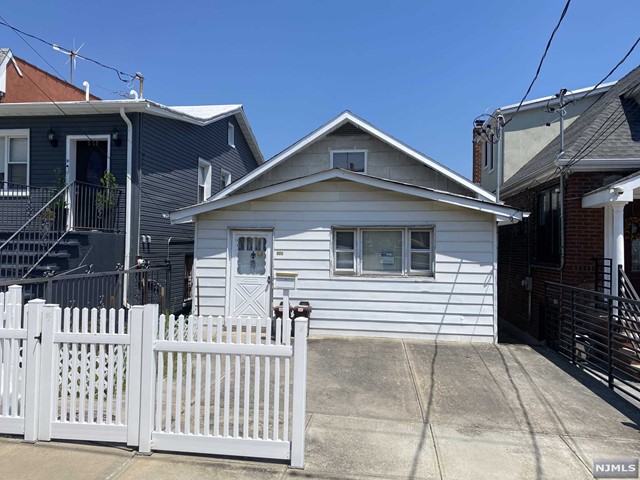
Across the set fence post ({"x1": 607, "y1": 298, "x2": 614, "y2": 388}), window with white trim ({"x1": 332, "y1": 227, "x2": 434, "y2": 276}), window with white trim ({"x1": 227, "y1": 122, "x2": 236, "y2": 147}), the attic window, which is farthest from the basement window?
window with white trim ({"x1": 227, "y1": 122, "x2": 236, "y2": 147})

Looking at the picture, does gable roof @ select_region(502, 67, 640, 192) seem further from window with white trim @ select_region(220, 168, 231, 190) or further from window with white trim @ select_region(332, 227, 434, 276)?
window with white trim @ select_region(220, 168, 231, 190)

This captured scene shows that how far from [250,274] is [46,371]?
558cm

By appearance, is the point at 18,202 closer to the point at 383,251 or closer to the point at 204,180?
the point at 204,180

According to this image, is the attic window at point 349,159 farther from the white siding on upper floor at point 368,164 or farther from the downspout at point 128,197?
the downspout at point 128,197

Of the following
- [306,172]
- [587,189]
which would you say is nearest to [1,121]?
[306,172]

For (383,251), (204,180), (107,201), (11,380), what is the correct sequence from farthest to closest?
(204,180)
(107,201)
(383,251)
(11,380)

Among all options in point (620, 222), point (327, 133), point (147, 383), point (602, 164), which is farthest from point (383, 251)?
point (147, 383)

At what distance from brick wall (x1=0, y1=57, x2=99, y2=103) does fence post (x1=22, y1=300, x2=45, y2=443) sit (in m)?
10.5

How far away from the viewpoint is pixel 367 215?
8742mm

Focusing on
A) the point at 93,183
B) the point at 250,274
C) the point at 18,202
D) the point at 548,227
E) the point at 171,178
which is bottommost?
the point at 250,274

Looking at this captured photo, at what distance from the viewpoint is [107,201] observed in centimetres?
966

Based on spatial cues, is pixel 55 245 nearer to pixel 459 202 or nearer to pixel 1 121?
pixel 1 121

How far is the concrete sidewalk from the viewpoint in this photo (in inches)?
136

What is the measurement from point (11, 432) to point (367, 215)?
6.57 m
